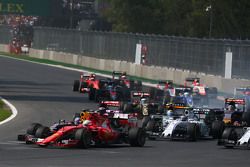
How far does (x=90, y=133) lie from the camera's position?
24.4 metres

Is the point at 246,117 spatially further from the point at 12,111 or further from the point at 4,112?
the point at 12,111

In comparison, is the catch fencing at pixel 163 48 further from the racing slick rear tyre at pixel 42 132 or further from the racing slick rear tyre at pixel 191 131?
the racing slick rear tyre at pixel 42 132

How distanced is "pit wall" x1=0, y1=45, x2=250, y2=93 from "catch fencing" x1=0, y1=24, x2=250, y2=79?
62 centimetres

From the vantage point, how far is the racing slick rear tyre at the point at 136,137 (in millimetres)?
25406

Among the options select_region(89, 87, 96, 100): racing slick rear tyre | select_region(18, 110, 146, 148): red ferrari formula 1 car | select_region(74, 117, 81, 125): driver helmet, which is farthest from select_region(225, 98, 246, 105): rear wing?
select_region(89, 87, 96, 100): racing slick rear tyre

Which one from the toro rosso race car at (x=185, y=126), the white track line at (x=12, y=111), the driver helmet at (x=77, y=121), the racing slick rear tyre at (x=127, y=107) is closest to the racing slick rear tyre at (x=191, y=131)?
the toro rosso race car at (x=185, y=126)

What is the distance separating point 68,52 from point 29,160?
213 feet

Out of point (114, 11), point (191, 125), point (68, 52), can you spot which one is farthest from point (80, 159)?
point (114, 11)

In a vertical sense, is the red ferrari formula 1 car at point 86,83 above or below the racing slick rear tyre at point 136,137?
above

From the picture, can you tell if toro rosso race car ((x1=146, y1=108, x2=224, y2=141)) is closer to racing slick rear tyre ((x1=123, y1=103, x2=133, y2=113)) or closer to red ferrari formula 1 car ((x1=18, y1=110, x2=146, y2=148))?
red ferrari formula 1 car ((x1=18, y1=110, x2=146, y2=148))

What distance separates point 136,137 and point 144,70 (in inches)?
1569

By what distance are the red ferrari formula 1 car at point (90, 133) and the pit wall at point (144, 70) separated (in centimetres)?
2479

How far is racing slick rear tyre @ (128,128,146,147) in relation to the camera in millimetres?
25406

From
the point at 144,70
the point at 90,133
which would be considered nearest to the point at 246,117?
the point at 90,133
